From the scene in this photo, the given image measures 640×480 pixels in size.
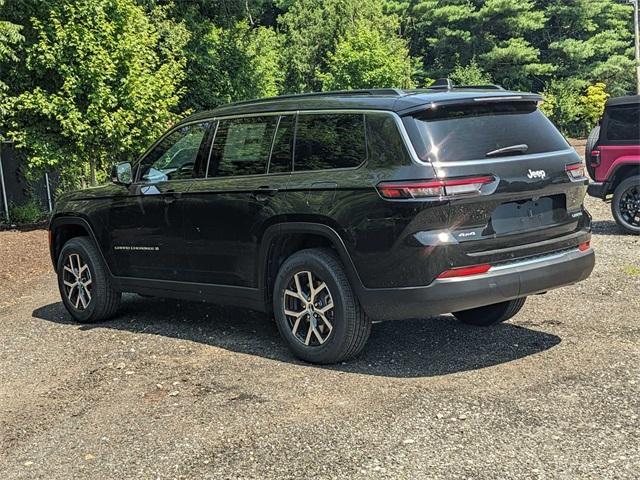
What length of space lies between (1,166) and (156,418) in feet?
43.7

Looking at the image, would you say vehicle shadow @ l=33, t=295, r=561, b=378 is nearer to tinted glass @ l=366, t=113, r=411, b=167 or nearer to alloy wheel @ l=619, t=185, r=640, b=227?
tinted glass @ l=366, t=113, r=411, b=167

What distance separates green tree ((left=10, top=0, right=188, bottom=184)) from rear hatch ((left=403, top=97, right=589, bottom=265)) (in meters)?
9.96

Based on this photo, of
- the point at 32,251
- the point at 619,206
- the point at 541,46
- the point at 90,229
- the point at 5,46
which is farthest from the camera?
the point at 541,46

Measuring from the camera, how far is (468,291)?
475cm

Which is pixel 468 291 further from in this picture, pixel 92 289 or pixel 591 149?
pixel 591 149

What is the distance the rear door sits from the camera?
5.55 m

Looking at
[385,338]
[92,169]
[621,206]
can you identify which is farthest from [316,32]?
[385,338]

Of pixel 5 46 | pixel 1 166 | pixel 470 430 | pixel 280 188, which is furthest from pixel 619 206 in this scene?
pixel 1 166

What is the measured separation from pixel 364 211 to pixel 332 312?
30.4 inches

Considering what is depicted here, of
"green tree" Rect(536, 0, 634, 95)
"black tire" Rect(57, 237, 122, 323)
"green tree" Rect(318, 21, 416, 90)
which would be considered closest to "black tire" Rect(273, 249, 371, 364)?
"black tire" Rect(57, 237, 122, 323)

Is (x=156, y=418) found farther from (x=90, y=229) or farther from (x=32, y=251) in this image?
(x=32, y=251)

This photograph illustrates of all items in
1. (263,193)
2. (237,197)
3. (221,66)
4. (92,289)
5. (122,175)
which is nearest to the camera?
(263,193)

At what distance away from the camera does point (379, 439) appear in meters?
4.00

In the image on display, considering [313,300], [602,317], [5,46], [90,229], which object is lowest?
[602,317]
